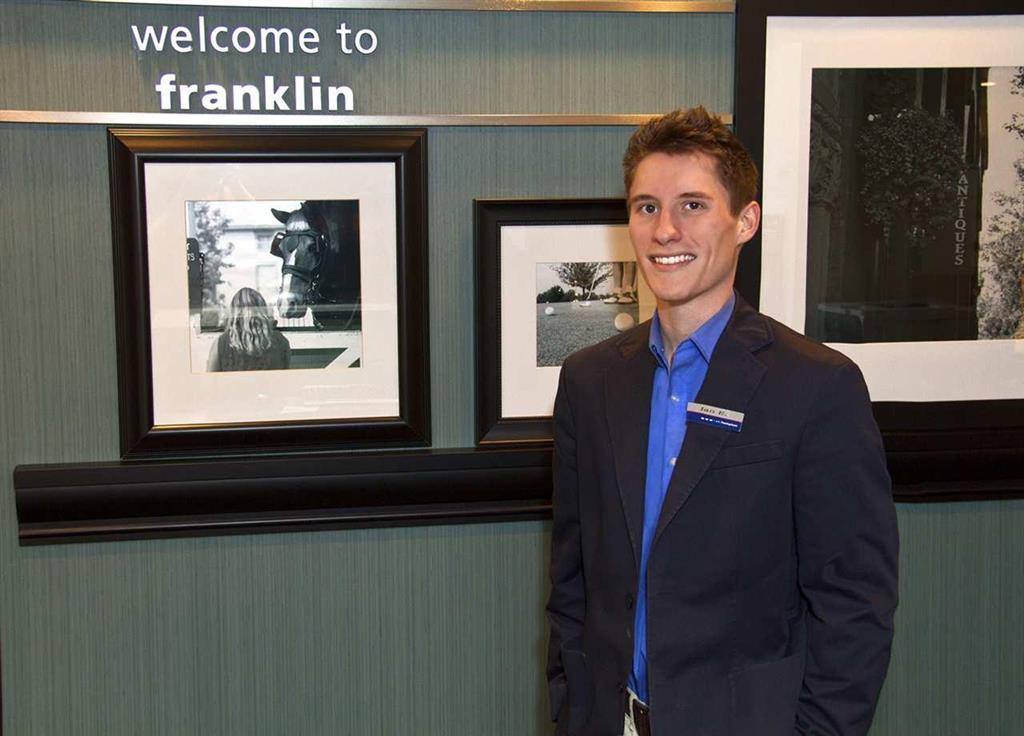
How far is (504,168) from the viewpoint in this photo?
2.59 meters

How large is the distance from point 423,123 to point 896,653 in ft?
5.69

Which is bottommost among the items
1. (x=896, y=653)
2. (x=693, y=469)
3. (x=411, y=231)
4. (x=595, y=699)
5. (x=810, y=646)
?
(x=896, y=653)

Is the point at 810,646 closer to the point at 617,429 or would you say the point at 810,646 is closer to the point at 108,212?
the point at 617,429

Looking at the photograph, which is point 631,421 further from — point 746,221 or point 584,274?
point 584,274

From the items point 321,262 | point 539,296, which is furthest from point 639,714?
point 321,262

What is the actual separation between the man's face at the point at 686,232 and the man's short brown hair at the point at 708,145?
0.01m

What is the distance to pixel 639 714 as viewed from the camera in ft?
6.07

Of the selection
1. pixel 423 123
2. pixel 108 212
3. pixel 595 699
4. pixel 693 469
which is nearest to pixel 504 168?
pixel 423 123

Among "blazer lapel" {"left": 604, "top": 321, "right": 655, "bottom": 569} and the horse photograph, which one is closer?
"blazer lapel" {"left": 604, "top": 321, "right": 655, "bottom": 569}

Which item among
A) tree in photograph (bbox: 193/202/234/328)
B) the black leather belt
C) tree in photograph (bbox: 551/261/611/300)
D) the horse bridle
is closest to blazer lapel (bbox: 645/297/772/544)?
the black leather belt

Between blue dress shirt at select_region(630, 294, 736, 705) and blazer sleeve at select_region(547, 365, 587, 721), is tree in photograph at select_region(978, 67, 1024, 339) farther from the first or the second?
blazer sleeve at select_region(547, 365, 587, 721)

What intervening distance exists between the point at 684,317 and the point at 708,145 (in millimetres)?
284

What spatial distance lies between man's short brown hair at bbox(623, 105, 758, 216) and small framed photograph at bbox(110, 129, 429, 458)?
2.56ft

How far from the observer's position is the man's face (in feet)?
6.05
